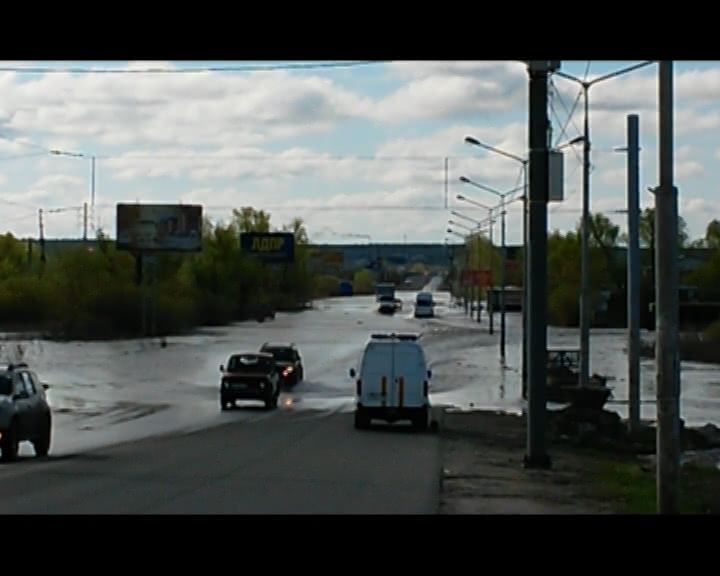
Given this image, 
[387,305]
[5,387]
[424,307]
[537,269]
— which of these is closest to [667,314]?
[537,269]

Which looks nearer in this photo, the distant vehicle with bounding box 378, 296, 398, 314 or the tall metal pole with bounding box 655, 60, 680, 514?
the tall metal pole with bounding box 655, 60, 680, 514

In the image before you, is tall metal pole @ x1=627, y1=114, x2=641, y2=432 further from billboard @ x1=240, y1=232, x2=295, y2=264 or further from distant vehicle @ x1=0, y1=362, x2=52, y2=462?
billboard @ x1=240, y1=232, x2=295, y2=264

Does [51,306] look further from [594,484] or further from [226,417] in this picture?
[594,484]

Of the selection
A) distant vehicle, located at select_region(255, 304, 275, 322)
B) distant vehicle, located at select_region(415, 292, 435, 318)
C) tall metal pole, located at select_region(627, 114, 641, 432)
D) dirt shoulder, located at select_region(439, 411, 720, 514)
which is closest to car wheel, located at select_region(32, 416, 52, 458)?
dirt shoulder, located at select_region(439, 411, 720, 514)

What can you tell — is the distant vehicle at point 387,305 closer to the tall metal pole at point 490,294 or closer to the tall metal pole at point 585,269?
the tall metal pole at point 490,294

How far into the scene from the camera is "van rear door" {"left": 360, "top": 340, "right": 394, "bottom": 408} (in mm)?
35688

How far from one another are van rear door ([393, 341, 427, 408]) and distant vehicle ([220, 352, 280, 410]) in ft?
34.0

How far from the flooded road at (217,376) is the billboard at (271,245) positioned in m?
9.78

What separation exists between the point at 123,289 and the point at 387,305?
46146 millimetres

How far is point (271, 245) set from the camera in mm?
117688

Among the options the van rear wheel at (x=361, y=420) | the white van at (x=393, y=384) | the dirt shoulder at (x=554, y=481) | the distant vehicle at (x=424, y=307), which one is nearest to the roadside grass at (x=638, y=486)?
the dirt shoulder at (x=554, y=481)

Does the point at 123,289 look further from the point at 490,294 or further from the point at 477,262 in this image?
the point at 477,262
